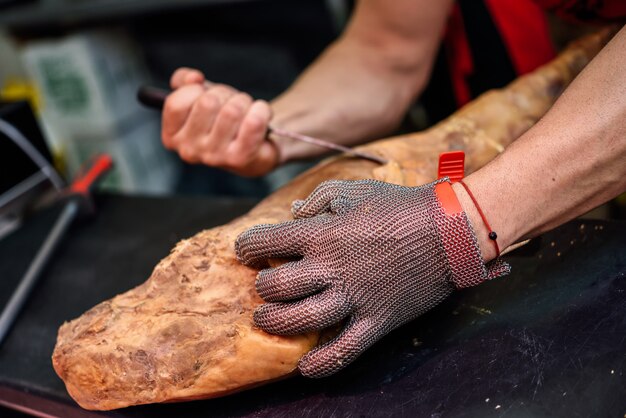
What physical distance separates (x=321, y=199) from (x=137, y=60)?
2450 millimetres

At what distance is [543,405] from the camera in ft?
3.07

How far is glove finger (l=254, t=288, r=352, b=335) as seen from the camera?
0.96 meters

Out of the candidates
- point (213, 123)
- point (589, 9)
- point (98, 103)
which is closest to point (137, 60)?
point (98, 103)

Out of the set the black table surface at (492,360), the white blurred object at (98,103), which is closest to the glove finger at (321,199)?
the black table surface at (492,360)

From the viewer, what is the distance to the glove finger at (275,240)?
1008 mm

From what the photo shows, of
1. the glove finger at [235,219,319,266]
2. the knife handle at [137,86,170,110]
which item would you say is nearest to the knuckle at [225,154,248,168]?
the knife handle at [137,86,170,110]

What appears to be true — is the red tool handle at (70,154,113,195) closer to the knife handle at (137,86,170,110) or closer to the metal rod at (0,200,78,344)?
the metal rod at (0,200,78,344)

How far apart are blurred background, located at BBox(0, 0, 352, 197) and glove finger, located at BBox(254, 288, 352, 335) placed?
6.15 feet

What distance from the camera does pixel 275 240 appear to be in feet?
3.36

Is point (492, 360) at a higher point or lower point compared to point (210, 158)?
lower

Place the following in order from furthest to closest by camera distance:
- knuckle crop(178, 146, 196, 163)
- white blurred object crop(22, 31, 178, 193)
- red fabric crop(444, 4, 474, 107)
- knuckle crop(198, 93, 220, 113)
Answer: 1. white blurred object crop(22, 31, 178, 193)
2. red fabric crop(444, 4, 474, 107)
3. knuckle crop(178, 146, 196, 163)
4. knuckle crop(198, 93, 220, 113)

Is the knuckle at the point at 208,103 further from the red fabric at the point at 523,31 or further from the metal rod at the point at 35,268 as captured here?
the red fabric at the point at 523,31

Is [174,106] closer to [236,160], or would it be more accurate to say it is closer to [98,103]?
[236,160]

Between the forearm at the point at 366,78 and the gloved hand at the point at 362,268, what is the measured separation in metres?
0.73
